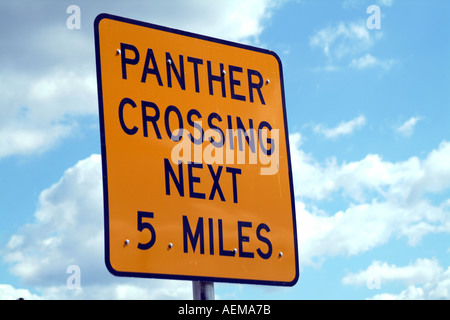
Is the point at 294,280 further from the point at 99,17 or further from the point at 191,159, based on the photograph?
the point at 99,17

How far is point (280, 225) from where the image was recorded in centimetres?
347

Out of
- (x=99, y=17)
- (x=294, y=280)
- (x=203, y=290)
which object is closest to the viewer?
(x=203, y=290)

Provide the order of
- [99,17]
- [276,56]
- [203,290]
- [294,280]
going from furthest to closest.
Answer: [276,56]
[294,280]
[99,17]
[203,290]

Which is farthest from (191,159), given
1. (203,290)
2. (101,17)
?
(101,17)

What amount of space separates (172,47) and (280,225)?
1178 millimetres

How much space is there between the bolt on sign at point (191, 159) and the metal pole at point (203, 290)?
1.2 inches

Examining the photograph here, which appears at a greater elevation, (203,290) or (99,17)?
(99,17)

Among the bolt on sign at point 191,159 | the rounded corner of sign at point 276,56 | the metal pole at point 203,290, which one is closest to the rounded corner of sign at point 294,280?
the bolt on sign at point 191,159

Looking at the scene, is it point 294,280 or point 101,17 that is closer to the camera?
point 101,17

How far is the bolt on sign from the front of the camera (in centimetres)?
302

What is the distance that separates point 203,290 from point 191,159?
0.69 meters

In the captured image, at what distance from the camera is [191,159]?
326cm

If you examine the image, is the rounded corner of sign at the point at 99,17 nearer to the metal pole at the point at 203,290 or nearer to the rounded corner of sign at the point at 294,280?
the metal pole at the point at 203,290
